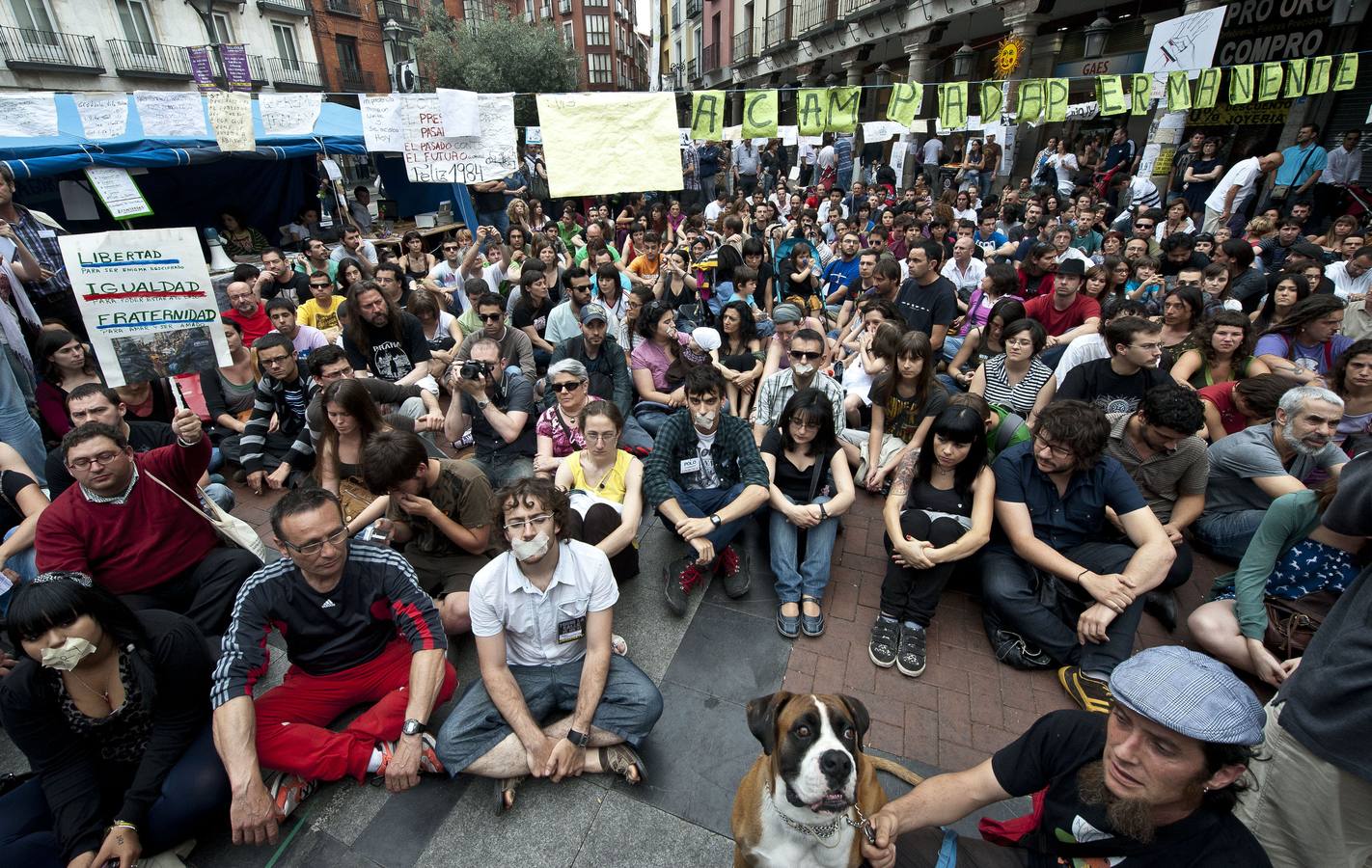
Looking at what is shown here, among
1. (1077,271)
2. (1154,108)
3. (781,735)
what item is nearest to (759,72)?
(1154,108)

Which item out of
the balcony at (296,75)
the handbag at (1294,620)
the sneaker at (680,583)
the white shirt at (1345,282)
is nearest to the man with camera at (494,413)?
the sneaker at (680,583)

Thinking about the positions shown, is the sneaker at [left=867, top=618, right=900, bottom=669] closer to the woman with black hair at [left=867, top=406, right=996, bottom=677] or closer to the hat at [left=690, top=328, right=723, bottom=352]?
the woman with black hair at [left=867, top=406, right=996, bottom=677]

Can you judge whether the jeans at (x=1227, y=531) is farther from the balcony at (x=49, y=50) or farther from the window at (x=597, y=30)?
the window at (x=597, y=30)

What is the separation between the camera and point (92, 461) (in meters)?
2.99

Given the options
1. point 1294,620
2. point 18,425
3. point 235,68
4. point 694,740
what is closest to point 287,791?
point 694,740

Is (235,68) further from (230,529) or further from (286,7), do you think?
(286,7)

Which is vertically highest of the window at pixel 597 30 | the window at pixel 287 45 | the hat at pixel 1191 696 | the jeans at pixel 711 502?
the window at pixel 597 30

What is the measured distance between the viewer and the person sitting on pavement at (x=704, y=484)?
386 centimetres

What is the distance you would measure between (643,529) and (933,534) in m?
2.18

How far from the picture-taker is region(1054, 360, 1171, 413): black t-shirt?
13.9 ft

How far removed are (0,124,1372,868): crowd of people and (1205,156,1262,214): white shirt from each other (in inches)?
151

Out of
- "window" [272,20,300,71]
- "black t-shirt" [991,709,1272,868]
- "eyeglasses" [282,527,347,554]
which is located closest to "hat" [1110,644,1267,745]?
"black t-shirt" [991,709,1272,868]

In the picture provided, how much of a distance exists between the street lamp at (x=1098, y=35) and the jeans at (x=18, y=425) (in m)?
20.9

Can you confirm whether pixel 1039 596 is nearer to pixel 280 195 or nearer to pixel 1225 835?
pixel 1225 835
